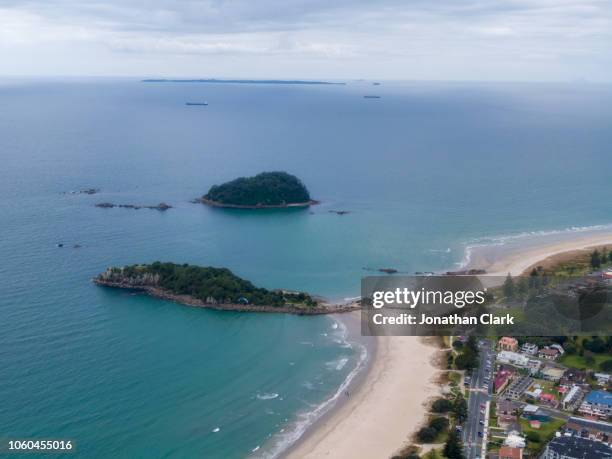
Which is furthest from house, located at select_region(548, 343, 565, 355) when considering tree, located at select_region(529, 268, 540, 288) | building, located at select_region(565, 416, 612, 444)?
tree, located at select_region(529, 268, 540, 288)

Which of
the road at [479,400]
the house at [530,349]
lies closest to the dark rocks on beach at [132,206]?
the road at [479,400]

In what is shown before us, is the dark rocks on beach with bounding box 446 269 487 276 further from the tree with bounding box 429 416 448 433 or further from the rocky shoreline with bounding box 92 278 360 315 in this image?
the tree with bounding box 429 416 448 433

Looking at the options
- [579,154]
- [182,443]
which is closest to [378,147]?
[579,154]

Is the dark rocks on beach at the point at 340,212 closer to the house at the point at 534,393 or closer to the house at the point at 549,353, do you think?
the house at the point at 549,353

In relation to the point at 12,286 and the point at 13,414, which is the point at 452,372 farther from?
the point at 12,286

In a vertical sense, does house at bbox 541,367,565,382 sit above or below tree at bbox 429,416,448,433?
above
